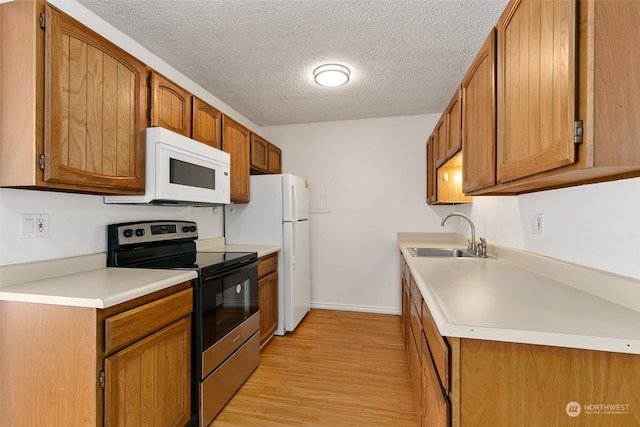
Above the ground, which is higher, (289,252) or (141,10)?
(141,10)

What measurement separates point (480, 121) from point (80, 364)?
6.55ft

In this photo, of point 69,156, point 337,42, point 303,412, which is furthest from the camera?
point 337,42

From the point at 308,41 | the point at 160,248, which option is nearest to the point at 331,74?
the point at 308,41

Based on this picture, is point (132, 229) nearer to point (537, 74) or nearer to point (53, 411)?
point (53, 411)

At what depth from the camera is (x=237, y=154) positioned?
8.56 ft

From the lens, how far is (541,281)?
133cm

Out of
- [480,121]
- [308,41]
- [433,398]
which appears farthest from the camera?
[308,41]

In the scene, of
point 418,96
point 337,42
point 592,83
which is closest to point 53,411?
point 592,83

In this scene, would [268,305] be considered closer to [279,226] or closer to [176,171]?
[279,226]

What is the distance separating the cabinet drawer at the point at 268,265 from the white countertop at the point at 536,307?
138 cm

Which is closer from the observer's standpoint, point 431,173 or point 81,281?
point 81,281

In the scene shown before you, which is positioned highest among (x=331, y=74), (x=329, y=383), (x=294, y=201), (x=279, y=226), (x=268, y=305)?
(x=331, y=74)

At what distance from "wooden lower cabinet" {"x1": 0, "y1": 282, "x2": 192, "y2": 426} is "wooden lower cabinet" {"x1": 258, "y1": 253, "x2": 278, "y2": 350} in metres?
1.16

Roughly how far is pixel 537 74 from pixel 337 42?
1.33m
